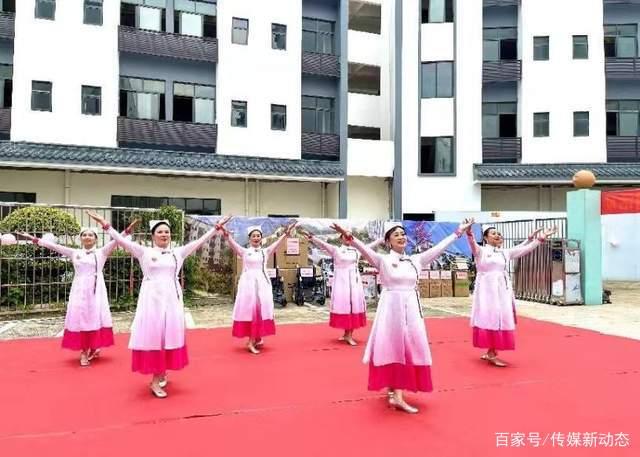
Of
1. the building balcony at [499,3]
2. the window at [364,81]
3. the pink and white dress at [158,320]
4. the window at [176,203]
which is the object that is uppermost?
the building balcony at [499,3]

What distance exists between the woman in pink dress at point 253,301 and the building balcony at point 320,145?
577 inches

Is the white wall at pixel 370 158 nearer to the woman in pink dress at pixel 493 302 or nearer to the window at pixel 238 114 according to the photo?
the window at pixel 238 114

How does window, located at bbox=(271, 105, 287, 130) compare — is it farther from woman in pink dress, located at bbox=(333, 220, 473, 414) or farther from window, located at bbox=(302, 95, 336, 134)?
woman in pink dress, located at bbox=(333, 220, 473, 414)

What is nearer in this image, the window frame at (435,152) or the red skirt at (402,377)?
the red skirt at (402,377)

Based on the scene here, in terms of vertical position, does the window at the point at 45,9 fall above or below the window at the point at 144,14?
below

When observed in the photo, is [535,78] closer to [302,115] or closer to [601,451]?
[302,115]

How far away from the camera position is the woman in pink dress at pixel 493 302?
21.7ft

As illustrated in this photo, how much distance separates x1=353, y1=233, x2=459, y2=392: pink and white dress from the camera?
4758mm

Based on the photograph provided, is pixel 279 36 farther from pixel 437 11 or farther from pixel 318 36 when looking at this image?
pixel 437 11

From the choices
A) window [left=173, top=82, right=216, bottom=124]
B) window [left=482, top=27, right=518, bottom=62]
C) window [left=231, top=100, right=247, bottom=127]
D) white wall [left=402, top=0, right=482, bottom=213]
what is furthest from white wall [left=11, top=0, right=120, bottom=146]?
window [left=482, top=27, right=518, bottom=62]

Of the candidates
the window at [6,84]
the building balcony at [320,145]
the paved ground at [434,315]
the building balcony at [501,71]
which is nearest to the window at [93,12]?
the window at [6,84]

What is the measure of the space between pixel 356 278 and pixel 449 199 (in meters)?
14.8

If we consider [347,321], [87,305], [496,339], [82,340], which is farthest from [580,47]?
[82,340]

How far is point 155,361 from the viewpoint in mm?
5148
